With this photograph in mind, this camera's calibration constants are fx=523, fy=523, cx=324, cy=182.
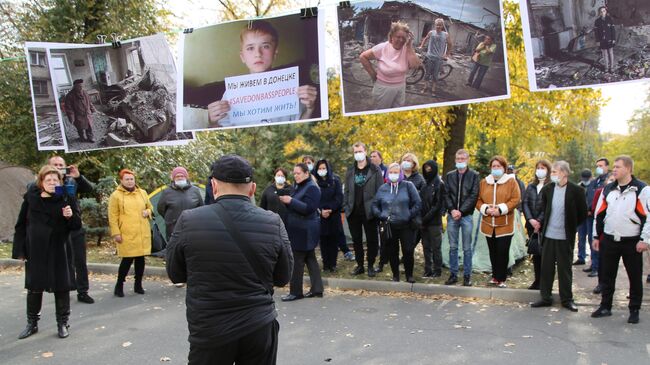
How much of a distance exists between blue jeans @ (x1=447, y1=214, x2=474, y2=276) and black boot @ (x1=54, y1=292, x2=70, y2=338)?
5295mm

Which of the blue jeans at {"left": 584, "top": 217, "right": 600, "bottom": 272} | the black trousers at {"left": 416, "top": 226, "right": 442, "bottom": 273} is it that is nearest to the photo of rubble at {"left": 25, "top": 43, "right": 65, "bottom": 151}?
the black trousers at {"left": 416, "top": 226, "right": 442, "bottom": 273}

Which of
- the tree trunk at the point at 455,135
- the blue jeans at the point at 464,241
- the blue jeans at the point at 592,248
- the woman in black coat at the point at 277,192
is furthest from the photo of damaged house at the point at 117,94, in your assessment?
the tree trunk at the point at 455,135

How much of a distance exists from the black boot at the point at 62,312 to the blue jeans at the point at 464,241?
530 cm

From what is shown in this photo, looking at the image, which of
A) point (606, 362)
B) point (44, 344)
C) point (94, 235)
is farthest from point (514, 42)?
point (94, 235)

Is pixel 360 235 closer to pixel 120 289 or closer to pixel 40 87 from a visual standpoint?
pixel 120 289

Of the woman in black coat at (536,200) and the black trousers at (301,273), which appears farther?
the woman in black coat at (536,200)

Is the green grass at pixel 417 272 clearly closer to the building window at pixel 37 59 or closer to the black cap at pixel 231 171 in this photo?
the building window at pixel 37 59

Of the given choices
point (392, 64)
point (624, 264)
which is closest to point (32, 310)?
point (392, 64)

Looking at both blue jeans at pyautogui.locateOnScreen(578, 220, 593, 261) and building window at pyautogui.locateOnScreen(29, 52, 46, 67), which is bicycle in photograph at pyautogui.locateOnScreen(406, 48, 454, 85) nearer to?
blue jeans at pyautogui.locateOnScreen(578, 220, 593, 261)

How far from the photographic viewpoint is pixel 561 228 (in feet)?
22.0

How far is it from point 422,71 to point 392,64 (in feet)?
1.27

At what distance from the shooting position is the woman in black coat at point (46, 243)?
5.68 m

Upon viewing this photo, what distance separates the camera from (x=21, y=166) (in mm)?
14023

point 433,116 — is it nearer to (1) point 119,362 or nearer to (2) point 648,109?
(1) point 119,362
